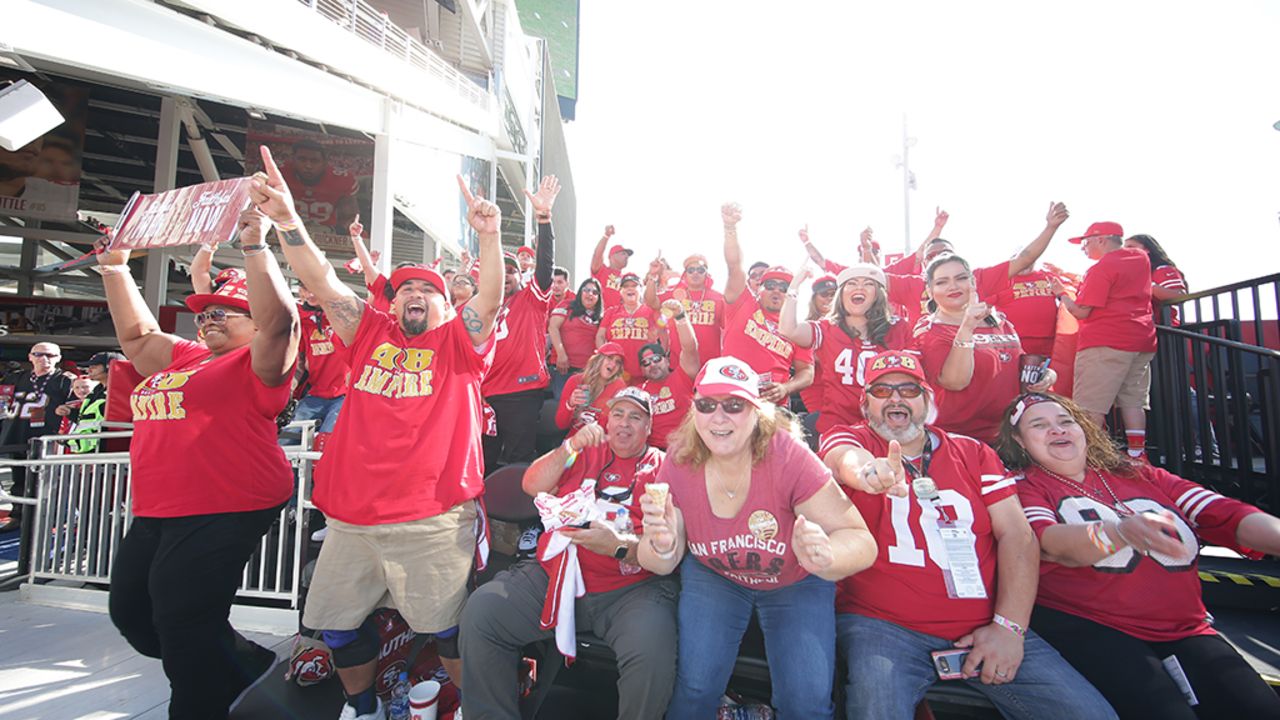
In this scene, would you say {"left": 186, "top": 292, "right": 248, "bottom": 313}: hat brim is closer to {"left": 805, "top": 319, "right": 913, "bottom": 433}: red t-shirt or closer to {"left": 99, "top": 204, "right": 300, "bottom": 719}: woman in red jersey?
{"left": 99, "top": 204, "right": 300, "bottom": 719}: woman in red jersey

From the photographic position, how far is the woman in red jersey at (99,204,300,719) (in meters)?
2.60

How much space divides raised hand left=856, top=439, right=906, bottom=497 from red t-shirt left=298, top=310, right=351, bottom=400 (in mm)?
4999

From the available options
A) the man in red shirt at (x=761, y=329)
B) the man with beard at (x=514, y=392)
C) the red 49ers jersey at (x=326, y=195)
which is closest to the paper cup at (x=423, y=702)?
the man with beard at (x=514, y=392)

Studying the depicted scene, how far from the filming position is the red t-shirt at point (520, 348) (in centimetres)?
470

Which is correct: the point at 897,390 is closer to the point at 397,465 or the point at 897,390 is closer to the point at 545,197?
the point at 397,465

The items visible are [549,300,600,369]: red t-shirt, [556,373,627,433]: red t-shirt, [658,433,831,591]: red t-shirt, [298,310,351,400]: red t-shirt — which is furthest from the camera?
[549,300,600,369]: red t-shirt

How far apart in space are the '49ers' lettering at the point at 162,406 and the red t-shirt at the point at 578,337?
12.3 feet

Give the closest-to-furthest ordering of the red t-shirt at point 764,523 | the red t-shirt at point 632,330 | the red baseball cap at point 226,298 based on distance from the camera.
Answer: the red t-shirt at point 764,523 < the red baseball cap at point 226,298 < the red t-shirt at point 632,330

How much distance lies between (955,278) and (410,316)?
3.47 metres

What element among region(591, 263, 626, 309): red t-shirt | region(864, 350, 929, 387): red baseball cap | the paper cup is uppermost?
region(591, 263, 626, 309): red t-shirt

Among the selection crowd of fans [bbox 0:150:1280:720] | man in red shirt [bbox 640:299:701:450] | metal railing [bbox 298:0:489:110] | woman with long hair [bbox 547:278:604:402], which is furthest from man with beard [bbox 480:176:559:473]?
metal railing [bbox 298:0:489:110]

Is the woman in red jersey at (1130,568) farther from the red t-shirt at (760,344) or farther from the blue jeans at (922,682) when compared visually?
the red t-shirt at (760,344)

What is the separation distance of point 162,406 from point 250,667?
64.4 inches

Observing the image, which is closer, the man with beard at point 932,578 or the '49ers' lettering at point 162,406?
the man with beard at point 932,578
